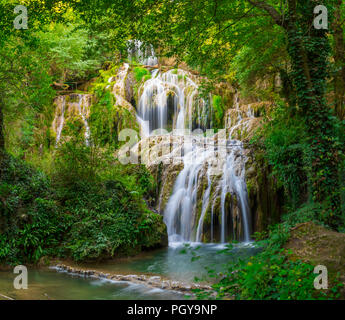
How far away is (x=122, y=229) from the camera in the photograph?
916 centimetres

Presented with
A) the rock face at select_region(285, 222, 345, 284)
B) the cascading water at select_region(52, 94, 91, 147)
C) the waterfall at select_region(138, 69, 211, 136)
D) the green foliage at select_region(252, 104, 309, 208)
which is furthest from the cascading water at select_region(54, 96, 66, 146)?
the rock face at select_region(285, 222, 345, 284)

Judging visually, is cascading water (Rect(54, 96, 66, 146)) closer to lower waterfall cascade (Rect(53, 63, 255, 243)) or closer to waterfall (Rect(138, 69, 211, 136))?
lower waterfall cascade (Rect(53, 63, 255, 243))

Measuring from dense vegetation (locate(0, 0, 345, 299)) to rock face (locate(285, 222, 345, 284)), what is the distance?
23 centimetres

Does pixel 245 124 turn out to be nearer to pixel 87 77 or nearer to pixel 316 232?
pixel 316 232

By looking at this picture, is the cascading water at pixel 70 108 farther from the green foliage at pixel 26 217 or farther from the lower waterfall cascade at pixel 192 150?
the green foliage at pixel 26 217

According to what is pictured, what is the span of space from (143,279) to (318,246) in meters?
3.72

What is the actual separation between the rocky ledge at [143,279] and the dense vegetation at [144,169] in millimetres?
699

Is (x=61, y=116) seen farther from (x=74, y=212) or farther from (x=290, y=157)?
(x=290, y=157)

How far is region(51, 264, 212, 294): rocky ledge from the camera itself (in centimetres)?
613

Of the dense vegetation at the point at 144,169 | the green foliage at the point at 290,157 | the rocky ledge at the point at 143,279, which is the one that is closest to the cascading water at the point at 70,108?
the dense vegetation at the point at 144,169

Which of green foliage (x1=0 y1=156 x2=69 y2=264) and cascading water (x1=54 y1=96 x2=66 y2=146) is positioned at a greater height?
cascading water (x1=54 y1=96 x2=66 y2=146)

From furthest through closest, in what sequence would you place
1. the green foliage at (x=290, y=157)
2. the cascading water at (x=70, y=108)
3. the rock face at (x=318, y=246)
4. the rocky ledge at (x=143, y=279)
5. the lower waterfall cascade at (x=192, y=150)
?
the cascading water at (x=70, y=108), the lower waterfall cascade at (x=192, y=150), the green foliage at (x=290, y=157), the rocky ledge at (x=143, y=279), the rock face at (x=318, y=246)

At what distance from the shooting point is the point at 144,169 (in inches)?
501

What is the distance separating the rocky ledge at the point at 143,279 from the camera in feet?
20.1
